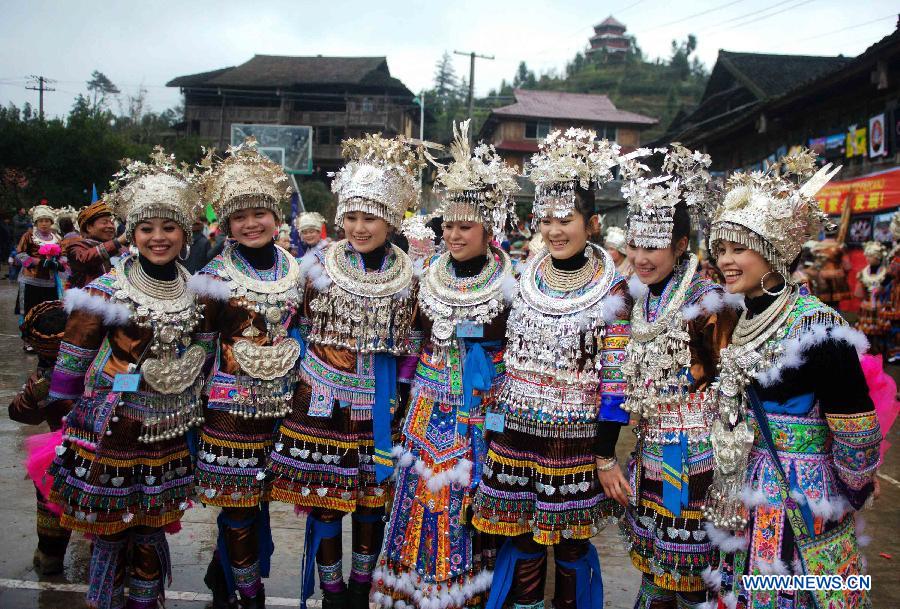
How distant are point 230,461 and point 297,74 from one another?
39650 mm

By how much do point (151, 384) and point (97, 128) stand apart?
1247 inches

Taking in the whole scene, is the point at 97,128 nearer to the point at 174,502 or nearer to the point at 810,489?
the point at 174,502

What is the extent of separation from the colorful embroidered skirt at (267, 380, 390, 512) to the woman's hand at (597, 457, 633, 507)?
1.20 metres

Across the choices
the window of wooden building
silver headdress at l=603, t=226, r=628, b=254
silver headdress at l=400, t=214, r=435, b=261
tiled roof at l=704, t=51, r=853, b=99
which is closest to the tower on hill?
the window of wooden building

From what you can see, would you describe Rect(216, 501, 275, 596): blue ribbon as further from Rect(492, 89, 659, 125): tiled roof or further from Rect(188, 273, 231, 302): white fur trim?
Rect(492, 89, 659, 125): tiled roof

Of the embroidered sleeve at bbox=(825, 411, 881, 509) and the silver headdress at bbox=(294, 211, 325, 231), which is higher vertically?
the silver headdress at bbox=(294, 211, 325, 231)

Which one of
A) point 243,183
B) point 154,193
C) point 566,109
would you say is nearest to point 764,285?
point 243,183

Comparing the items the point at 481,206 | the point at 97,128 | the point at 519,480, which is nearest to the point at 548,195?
the point at 481,206

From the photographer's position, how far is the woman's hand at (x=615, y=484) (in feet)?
9.76

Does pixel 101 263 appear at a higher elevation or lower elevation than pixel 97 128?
lower

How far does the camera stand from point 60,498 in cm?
315

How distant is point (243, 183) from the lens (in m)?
3.52

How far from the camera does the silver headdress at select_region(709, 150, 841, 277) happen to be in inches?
98.8

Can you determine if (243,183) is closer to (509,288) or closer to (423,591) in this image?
(509,288)
